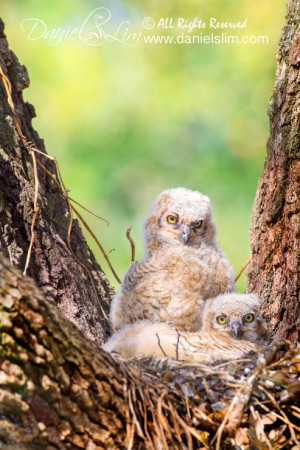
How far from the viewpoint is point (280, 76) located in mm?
3080

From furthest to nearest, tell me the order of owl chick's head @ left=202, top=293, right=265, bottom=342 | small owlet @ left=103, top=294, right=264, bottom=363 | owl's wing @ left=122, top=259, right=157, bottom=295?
owl's wing @ left=122, top=259, right=157, bottom=295, owl chick's head @ left=202, top=293, right=265, bottom=342, small owlet @ left=103, top=294, right=264, bottom=363

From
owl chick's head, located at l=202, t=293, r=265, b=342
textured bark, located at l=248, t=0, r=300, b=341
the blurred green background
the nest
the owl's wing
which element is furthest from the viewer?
the blurred green background

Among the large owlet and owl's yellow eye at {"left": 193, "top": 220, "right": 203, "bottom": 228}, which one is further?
owl's yellow eye at {"left": 193, "top": 220, "right": 203, "bottom": 228}

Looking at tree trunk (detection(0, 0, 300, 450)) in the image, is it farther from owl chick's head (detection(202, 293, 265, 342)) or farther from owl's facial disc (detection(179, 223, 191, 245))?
owl's facial disc (detection(179, 223, 191, 245))

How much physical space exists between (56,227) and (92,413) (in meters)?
1.41

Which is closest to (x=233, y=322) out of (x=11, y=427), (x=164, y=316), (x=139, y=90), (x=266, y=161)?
(x=164, y=316)

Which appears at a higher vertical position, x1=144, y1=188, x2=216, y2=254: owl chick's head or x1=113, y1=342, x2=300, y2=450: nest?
x1=144, y1=188, x2=216, y2=254: owl chick's head

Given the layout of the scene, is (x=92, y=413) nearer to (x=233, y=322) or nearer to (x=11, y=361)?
(x=11, y=361)

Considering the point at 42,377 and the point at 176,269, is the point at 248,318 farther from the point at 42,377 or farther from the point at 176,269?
the point at 42,377

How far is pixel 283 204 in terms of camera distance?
3.10 meters

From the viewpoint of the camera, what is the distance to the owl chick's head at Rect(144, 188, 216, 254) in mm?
3574

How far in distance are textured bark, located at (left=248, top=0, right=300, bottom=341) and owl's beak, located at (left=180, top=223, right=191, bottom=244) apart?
0.37 meters

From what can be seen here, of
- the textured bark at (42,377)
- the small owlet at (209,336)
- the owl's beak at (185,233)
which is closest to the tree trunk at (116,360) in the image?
the textured bark at (42,377)
